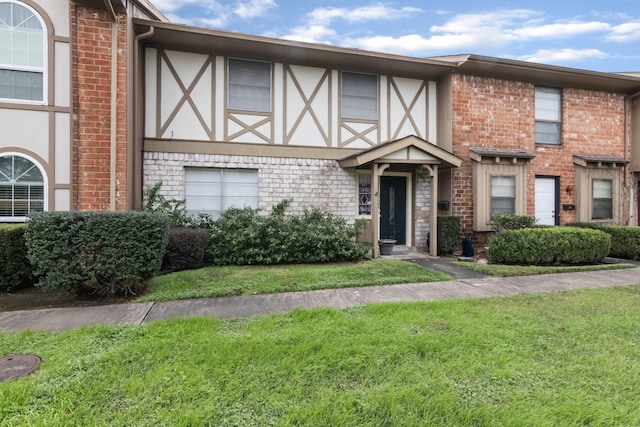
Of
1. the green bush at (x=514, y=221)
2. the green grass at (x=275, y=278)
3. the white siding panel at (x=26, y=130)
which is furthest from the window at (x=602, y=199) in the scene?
the white siding panel at (x=26, y=130)

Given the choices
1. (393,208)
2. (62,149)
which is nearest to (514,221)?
(393,208)

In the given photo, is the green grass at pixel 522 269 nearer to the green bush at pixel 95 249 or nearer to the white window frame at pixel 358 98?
the white window frame at pixel 358 98

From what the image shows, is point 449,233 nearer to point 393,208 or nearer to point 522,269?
point 393,208

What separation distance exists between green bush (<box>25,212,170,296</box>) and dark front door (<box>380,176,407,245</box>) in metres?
6.67

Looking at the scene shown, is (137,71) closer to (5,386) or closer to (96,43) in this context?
(96,43)

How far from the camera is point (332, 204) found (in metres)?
9.85

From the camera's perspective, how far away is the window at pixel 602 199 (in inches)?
455

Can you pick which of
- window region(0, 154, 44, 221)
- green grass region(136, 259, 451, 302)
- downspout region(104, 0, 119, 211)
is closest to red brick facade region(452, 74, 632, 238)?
green grass region(136, 259, 451, 302)

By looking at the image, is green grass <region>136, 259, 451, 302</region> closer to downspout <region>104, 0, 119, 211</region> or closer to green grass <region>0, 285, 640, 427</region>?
green grass <region>0, 285, 640, 427</region>

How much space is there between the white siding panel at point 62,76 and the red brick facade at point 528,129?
9402 mm

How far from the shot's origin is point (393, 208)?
34.7ft

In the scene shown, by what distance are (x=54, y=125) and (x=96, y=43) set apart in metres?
1.80

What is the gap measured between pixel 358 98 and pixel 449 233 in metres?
4.60

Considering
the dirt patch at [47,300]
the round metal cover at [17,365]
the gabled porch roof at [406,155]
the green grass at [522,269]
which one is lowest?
the dirt patch at [47,300]
